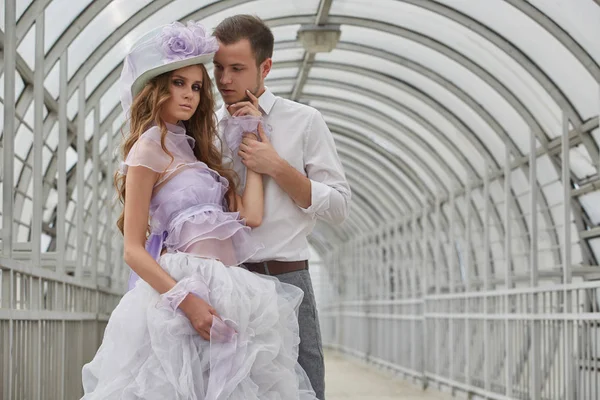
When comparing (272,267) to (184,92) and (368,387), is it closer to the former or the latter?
(184,92)

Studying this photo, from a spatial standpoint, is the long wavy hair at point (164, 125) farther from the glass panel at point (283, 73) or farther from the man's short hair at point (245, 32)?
the glass panel at point (283, 73)

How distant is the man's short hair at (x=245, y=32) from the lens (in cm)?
360

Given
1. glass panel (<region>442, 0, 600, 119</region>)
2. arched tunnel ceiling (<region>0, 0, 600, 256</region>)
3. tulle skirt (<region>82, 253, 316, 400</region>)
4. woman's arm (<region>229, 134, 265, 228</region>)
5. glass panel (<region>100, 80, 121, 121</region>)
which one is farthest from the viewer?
glass panel (<region>100, 80, 121, 121</region>)

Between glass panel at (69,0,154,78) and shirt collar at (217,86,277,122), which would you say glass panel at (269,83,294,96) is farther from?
shirt collar at (217,86,277,122)

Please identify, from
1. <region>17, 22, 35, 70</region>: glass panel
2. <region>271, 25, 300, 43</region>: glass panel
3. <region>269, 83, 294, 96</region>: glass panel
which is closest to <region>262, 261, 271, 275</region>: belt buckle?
<region>17, 22, 35, 70</region>: glass panel

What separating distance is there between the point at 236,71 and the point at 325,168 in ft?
1.61

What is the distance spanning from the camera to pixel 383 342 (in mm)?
22375

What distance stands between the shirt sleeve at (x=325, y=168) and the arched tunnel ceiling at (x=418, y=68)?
489 cm

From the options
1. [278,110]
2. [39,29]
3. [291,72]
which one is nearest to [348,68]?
[291,72]

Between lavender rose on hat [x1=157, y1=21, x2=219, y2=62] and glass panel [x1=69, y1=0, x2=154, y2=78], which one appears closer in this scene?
lavender rose on hat [x1=157, y1=21, x2=219, y2=62]

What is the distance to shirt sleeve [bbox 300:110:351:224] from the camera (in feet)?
12.2

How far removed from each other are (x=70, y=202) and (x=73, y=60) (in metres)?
4.73

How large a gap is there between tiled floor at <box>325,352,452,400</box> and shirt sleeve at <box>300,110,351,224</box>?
10222mm

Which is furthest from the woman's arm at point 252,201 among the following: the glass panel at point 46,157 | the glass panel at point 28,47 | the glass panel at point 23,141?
the glass panel at point 46,157
